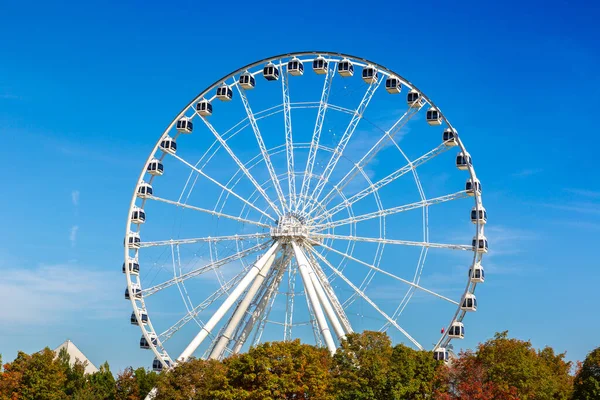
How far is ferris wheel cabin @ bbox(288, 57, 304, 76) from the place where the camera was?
80938 millimetres

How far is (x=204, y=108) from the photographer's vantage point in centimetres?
8288

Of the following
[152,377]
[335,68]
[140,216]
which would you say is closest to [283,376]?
[140,216]

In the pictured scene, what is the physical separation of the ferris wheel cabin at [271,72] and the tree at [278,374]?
2090 centimetres

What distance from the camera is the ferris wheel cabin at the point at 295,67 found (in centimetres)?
8094

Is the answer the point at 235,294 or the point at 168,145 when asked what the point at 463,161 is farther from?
the point at 168,145

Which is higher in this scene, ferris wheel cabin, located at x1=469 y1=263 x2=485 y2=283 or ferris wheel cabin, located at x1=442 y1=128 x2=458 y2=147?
ferris wheel cabin, located at x1=442 y1=128 x2=458 y2=147

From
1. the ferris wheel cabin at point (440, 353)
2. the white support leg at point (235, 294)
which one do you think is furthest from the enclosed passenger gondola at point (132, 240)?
the ferris wheel cabin at point (440, 353)

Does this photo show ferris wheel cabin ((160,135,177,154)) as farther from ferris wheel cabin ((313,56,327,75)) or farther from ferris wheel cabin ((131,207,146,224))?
ferris wheel cabin ((313,56,327,75))

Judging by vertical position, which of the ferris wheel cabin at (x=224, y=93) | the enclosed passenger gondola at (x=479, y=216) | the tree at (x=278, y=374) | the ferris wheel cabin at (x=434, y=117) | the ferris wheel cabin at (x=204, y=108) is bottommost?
the tree at (x=278, y=374)

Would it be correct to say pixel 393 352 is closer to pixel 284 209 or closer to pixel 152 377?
pixel 284 209

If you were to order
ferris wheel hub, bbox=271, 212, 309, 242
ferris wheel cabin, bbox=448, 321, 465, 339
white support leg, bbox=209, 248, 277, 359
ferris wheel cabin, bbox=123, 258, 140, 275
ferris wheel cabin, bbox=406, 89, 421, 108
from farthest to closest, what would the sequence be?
ferris wheel cabin, bbox=123, 258, 140, 275 → ferris wheel cabin, bbox=406, 89, 421, 108 → white support leg, bbox=209, 248, 277, 359 → ferris wheel hub, bbox=271, 212, 309, 242 → ferris wheel cabin, bbox=448, 321, 465, 339

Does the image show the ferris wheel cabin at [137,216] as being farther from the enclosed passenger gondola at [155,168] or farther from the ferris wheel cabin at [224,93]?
the ferris wheel cabin at [224,93]

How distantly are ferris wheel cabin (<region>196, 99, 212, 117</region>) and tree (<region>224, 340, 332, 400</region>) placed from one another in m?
19.5

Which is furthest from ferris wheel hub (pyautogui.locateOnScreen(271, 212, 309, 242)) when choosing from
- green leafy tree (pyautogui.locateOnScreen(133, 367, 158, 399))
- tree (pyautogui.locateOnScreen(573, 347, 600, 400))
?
green leafy tree (pyautogui.locateOnScreen(133, 367, 158, 399))
